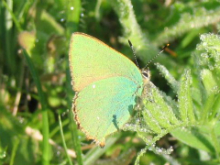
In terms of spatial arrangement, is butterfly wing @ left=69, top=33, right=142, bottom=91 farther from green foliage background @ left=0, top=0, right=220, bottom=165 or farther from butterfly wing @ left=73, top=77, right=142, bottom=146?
green foliage background @ left=0, top=0, right=220, bottom=165

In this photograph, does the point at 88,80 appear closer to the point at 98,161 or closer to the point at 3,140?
the point at 98,161

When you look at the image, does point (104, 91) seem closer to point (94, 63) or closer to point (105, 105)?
point (105, 105)

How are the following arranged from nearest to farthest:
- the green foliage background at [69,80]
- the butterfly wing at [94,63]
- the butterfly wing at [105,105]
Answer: the butterfly wing at [94,63] < the butterfly wing at [105,105] < the green foliage background at [69,80]

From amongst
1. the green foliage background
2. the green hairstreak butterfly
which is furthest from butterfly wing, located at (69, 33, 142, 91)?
the green foliage background

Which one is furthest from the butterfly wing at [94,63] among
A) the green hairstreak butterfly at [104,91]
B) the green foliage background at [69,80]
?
the green foliage background at [69,80]

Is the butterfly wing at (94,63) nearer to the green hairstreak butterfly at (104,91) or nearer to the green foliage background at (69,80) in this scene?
the green hairstreak butterfly at (104,91)

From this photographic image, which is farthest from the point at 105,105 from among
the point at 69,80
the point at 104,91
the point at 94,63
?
the point at 69,80
